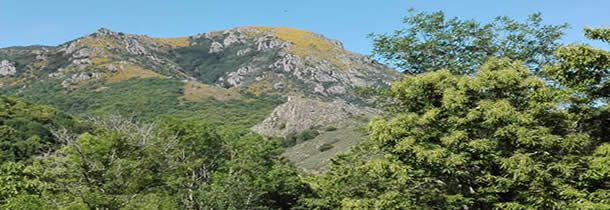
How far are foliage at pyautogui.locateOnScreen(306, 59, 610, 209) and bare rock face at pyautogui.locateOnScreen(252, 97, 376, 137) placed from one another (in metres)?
128

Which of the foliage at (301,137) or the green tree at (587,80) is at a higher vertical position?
the foliage at (301,137)

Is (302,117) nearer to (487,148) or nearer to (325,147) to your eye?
(325,147)

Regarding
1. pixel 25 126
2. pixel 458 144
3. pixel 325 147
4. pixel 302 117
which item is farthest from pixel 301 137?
pixel 458 144

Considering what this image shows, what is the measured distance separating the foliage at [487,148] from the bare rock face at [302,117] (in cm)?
12802

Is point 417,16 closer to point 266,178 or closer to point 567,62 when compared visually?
point 567,62

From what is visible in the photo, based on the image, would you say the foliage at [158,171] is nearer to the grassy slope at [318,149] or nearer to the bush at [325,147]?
the grassy slope at [318,149]

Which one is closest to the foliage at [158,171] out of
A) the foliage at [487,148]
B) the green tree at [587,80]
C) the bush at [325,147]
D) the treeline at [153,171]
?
the treeline at [153,171]

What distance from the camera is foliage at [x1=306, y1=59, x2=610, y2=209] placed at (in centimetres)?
1955

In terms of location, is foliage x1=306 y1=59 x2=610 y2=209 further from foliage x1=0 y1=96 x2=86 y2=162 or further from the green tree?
foliage x1=0 y1=96 x2=86 y2=162

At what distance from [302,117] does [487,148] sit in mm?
140005

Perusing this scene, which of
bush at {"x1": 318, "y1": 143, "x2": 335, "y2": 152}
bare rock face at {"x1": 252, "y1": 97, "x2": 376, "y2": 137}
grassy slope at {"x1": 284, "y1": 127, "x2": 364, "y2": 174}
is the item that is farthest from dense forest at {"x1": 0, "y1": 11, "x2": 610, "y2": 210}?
bare rock face at {"x1": 252, "y1": 97, "x2": 376, "y2": 137}

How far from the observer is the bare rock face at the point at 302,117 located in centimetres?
15525

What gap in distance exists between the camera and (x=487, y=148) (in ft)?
64.4

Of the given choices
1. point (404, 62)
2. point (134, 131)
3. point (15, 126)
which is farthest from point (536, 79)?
point (15, 126)
